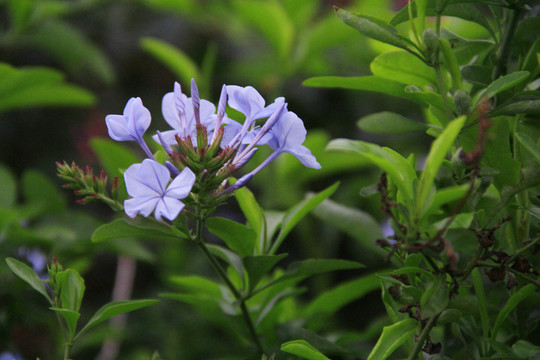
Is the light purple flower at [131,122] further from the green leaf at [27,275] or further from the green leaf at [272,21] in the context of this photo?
the green leaf at [272,21]

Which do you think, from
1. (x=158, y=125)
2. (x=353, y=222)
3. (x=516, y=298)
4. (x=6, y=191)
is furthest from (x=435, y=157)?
(x=158, y=125)

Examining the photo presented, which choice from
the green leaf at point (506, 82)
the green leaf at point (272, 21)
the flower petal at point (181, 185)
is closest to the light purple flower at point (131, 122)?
the flower petal at point (181, 185)

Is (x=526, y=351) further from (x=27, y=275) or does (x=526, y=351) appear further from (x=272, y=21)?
(x=272, y=21)

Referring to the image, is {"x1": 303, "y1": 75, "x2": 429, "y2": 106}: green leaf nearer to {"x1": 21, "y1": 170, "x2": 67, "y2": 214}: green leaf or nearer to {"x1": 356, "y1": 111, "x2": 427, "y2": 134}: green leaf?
{"x1": 356, "y1": 111, "x2": 427, "y2": 134}: green leaf

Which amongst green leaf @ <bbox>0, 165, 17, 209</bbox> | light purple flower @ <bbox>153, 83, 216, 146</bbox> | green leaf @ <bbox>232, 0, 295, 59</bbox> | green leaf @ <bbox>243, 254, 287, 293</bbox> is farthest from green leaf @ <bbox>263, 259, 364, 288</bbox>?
green leaf @ <bbox>232, 0, 295, 59</bbox>

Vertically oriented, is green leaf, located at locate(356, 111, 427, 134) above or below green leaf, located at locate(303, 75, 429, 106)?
below

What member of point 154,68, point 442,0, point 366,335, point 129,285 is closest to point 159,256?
point 129,285

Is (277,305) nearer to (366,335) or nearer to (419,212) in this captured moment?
(366,335)
